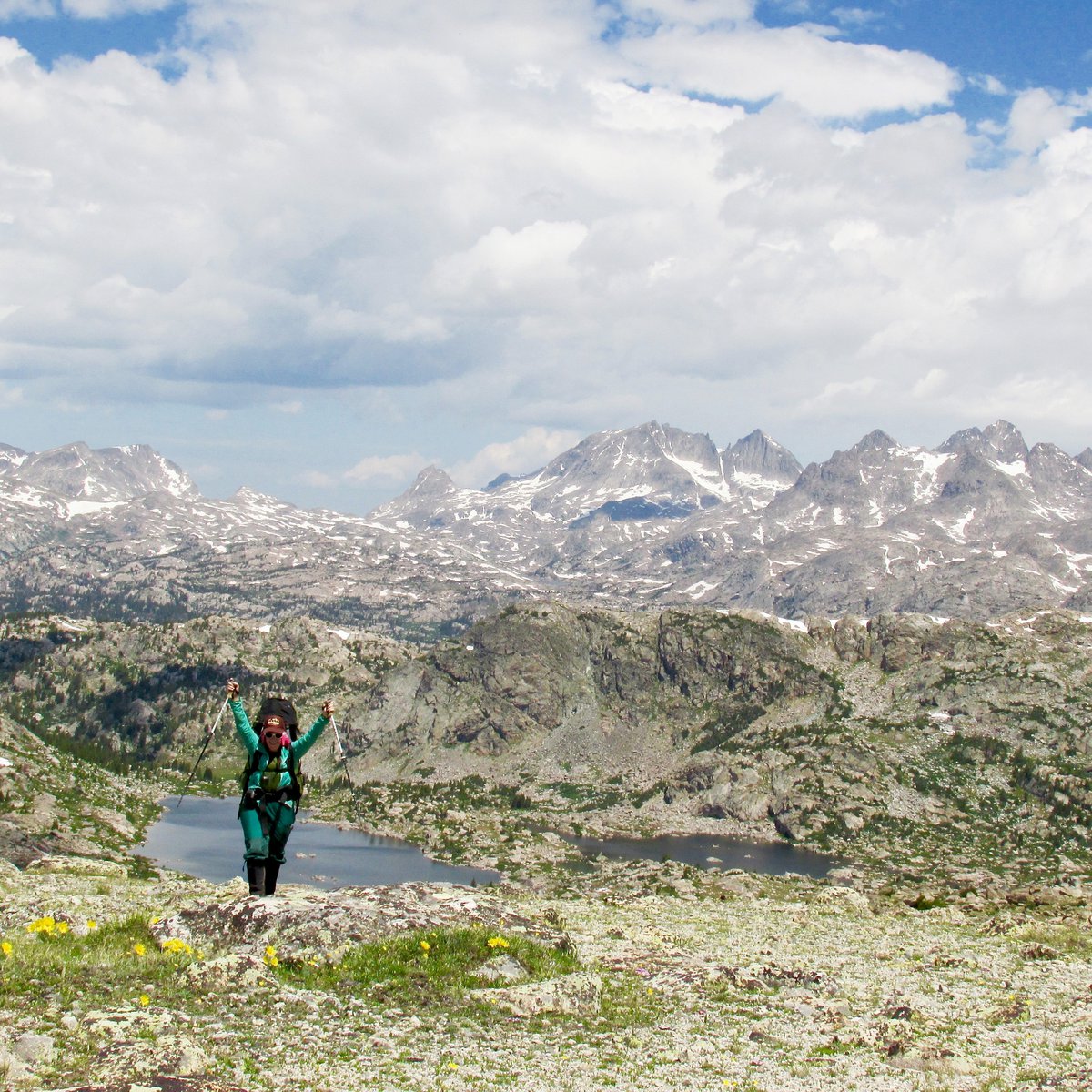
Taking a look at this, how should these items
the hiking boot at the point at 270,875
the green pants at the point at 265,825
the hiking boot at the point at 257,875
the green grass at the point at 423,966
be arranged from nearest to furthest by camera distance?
1. the green grass at the point at 423,966
2. the green pants at the point at 265,825
3. the hiking boot at the point at 257,875
4. the hiking boot at the point at 270,875

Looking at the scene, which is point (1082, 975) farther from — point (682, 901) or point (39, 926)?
point (39, 926)

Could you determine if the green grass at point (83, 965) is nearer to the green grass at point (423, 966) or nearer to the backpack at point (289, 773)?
the green grass at point (423, 966)

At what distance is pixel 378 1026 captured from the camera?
59.5 feet

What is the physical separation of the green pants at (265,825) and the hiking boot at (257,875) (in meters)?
0.19

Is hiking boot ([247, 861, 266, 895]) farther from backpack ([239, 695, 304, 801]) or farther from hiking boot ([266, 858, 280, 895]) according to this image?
backpack ([239, 695, 304, 801])

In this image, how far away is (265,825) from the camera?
78.3ft

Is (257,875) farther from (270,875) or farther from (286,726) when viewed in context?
(286,726)

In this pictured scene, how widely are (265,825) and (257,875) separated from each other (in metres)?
1.61

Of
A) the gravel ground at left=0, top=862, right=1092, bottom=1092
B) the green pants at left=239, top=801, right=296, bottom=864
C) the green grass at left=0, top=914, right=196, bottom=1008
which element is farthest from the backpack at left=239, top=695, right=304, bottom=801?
the green grass at left=0, top=914, right=196, bottom=1008

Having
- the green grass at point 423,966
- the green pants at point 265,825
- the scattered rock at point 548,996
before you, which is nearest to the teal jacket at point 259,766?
the green pants at point 265,825

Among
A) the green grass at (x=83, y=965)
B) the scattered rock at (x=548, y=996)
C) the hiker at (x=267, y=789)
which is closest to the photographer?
the green grass at (x=83, y=965)

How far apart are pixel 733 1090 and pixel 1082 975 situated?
19.9m

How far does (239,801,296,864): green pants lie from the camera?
936 inches

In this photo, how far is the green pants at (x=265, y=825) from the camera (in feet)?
78.0
